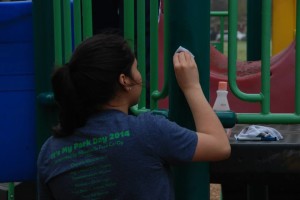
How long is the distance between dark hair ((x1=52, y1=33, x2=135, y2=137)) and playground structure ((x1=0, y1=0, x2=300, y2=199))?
29 cm

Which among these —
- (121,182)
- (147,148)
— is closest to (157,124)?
(147,148)

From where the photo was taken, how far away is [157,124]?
65.6 inches

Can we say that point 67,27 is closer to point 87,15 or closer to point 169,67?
point 87,15

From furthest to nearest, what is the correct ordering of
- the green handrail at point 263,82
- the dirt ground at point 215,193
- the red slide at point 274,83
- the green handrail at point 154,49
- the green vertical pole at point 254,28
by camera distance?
1. the dirt ground at point 215,193
2. the green vertical pole at point 254,28
3. the red slide at point 274,83
4. the green handrail at point 154,49
5. the green handrail at point 263,82

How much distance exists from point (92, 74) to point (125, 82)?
0.09 metres

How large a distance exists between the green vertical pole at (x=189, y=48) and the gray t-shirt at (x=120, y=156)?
0.26m

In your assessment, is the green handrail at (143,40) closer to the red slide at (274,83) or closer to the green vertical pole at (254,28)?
the red slide at (274,83)

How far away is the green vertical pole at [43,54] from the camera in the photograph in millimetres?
2586

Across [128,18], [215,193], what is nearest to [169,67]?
[128,18]

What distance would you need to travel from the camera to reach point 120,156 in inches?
65.1

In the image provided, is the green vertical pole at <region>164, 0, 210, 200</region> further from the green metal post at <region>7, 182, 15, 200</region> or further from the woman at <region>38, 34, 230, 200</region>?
the green metal post at <region>7, 182, 15, 200</region>

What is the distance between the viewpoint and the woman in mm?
1653

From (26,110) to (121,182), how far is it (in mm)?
1136

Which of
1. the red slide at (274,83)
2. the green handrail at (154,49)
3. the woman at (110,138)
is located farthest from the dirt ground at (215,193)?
the woman at (110,138)
